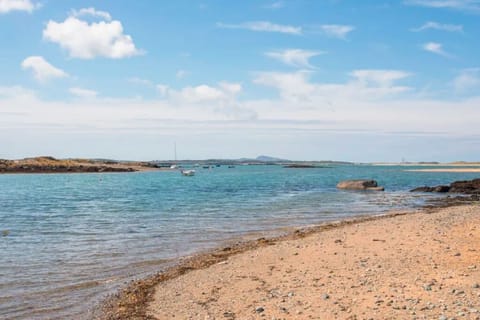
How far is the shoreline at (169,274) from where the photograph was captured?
35.2 ft

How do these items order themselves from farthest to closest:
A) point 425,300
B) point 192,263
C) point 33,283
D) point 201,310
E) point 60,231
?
point 60,231
point 192,263
point 33,283
point 201,310
point 425,300

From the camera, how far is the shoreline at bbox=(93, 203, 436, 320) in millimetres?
10719

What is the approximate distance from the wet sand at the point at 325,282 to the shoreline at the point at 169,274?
0.04m

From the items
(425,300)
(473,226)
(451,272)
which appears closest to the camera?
(425,300)

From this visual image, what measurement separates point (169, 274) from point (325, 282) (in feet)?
17.0

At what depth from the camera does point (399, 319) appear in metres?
8.39

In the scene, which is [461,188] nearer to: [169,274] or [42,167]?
A: [169,274]

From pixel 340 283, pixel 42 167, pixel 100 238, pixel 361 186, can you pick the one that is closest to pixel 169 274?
pixel 340 283

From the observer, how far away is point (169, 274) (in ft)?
46.3

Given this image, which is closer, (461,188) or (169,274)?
(169,274)

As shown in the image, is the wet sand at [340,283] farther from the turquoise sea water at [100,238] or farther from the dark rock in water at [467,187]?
the dark rock in water at [467,187]

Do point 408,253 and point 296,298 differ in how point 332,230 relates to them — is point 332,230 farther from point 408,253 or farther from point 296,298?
point 296,298

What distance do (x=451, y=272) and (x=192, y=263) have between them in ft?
27.2

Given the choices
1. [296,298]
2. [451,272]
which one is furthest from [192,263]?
[451,272]
